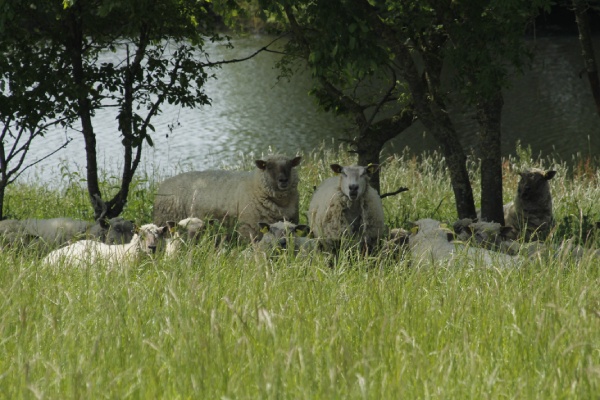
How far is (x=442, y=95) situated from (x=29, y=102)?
5065 mm

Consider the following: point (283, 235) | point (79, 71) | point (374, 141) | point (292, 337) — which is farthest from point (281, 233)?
point (292, 337)

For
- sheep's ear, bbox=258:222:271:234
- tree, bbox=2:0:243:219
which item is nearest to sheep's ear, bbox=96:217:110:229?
tree, bbox=2:0:243:219

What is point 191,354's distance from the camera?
407cm

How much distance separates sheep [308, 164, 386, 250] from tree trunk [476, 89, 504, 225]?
70.6 inches

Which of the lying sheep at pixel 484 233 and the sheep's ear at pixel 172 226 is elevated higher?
the sheep's ear at pixel 172 226

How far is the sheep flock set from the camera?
26.9 ft

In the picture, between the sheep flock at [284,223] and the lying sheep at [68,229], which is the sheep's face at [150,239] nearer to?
the sheep flock at [284,223]

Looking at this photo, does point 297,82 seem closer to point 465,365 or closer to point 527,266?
point 527,266

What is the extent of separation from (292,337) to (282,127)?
22726mm

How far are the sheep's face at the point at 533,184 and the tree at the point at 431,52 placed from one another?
0.34 meters

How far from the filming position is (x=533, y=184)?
33.9ft

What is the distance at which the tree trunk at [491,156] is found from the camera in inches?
409

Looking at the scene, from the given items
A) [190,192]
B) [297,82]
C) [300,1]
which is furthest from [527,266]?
[297,82]

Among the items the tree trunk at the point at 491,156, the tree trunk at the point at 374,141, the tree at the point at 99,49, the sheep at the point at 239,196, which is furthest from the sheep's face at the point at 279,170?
the tree trunk at the point at 491,156
